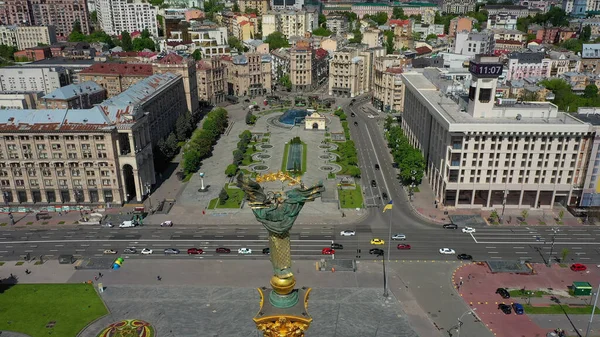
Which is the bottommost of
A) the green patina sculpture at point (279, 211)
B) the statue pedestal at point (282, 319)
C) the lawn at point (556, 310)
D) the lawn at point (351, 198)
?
the lawn at point (556, 310)

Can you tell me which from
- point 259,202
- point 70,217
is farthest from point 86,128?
point 259,202

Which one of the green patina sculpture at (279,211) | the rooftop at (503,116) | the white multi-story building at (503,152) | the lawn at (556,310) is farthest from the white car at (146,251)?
the green patina sculpture at (279,211)

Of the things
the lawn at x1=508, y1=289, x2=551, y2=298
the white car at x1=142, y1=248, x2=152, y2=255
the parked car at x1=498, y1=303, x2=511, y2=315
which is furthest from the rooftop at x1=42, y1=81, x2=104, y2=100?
the lawn at x1=508, y1=289, x2=551, y2=298

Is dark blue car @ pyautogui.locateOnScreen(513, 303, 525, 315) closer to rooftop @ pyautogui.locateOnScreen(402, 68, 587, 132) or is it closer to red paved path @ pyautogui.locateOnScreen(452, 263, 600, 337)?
red paved path @ pyautogui.locateOnScreen(452, 263, 600, 337)

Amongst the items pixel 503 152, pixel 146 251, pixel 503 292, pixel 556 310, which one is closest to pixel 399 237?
pixel 503 292

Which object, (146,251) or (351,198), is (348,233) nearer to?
(351,198)

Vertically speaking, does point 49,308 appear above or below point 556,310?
below

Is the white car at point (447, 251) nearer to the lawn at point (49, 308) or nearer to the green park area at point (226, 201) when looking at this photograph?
the green park area at point (226, 201)
